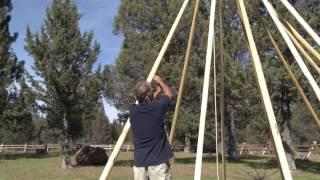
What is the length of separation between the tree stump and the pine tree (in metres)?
0.87

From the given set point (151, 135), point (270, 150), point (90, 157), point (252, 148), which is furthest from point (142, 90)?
point (252, 148)

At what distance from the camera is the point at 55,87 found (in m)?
22.6

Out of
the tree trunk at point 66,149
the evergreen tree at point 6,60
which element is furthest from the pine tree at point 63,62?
the evergreen tree at point 6,60

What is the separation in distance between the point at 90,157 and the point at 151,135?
18882 mm

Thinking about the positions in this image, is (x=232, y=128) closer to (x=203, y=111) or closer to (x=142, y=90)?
(x=203, y=111)

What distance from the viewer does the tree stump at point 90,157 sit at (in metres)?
23.8

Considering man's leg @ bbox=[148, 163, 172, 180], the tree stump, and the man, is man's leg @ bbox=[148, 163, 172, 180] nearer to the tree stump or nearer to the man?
the man

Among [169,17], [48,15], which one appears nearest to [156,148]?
[48,15]

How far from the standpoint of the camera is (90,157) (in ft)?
78.4

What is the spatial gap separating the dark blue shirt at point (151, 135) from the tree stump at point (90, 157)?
61.1ft

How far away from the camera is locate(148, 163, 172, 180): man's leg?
5.41 metres

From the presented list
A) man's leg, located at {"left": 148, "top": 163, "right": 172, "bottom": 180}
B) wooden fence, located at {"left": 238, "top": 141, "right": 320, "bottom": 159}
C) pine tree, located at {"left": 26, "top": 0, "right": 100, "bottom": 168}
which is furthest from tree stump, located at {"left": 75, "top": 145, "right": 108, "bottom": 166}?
man's leg, located at {"left": 148, "top": 163, "right": 172, "bottom": 180}

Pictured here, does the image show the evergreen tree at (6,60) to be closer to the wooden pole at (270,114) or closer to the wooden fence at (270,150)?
the wooden fence at (270,150)

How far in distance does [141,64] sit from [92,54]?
4952 mm
